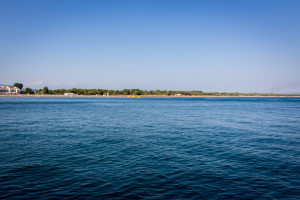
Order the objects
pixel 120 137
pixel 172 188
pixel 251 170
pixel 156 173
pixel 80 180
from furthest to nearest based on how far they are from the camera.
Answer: pixel 120 137
pixel 251 170
pixel 156 173
pixel 80 180
pixel 172 188

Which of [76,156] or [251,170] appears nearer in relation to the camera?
[251,170]

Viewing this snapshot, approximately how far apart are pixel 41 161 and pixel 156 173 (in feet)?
34.4

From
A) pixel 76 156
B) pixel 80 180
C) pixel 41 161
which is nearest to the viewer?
pixel 80 180

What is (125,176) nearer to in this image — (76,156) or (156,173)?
(156,173)

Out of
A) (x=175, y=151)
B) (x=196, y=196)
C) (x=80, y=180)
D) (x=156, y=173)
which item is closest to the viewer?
(x=196, y=196)

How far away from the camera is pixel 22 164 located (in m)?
17.1

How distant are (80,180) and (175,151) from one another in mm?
10464

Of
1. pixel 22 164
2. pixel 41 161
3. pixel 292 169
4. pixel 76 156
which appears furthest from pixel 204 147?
pixel 22 164

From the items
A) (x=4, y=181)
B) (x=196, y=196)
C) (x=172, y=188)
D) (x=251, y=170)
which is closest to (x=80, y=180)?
(x=4, y=181)

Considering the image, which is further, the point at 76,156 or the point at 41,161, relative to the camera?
the point at 76,156

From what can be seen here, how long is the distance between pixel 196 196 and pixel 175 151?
903 centimetres

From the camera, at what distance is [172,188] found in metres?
13.1

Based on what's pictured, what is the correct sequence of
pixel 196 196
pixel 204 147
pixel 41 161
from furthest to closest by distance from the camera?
pixel 204 147 < pixel 41 161 < pixel 196 196

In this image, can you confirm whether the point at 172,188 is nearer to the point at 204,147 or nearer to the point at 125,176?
the point at 125,176
